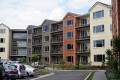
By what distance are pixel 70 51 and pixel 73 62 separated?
10.3 feet

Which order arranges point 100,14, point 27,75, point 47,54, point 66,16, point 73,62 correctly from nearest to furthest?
point 27,75
point 100,14
point 73,62
point 66,16
point 47,54

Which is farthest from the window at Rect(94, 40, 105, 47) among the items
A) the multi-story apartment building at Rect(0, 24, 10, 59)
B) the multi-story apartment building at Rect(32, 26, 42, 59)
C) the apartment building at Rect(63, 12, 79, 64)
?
the multi-story apartment building at Rect(0, 24, 10, 59)

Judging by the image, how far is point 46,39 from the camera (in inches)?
2800

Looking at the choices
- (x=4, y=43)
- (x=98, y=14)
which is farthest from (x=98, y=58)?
(x=4, y=43)

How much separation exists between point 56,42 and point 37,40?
1308cm

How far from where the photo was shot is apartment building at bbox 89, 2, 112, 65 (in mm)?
50463

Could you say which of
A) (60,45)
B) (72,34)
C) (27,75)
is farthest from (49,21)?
(27,75)

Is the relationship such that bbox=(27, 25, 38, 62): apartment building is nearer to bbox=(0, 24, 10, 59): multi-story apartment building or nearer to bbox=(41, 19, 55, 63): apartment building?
bbox=(0, 24, 10, 59): multi-story apartment building

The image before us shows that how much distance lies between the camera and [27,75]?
94.9ft

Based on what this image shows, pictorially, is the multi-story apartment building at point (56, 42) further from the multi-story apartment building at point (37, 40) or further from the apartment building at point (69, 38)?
the multi-story apartment building at point (37, 40)

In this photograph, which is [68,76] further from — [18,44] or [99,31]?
[18,44]

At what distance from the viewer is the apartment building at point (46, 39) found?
6925cm

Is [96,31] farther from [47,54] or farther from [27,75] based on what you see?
[27,75]

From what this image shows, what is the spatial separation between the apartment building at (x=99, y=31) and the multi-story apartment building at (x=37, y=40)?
78.6ft
